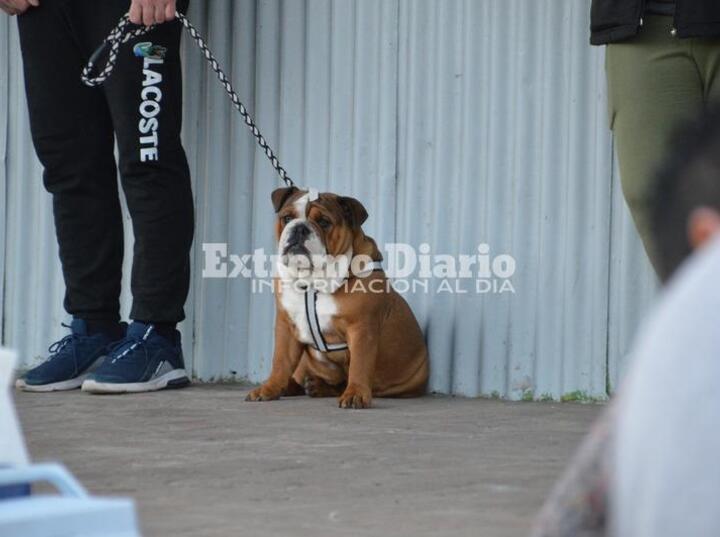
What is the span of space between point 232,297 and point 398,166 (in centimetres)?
91

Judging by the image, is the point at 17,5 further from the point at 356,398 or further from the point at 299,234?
the point at 356,398

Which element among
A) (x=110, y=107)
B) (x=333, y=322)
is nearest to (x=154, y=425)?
(x=333, y=322)

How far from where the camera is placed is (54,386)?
182 inches

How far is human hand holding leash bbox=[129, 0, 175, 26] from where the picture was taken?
169 inches

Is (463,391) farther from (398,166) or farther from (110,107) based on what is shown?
(110,107)

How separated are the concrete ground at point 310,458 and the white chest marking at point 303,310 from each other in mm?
250

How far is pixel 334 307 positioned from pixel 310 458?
1434mm

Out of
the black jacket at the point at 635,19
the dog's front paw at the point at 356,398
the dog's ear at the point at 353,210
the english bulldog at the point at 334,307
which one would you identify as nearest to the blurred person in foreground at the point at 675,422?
the black jacket at the point at 635,19

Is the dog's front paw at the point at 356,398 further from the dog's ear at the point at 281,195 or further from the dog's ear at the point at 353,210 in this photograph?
the dog's ear at the point at 281,195

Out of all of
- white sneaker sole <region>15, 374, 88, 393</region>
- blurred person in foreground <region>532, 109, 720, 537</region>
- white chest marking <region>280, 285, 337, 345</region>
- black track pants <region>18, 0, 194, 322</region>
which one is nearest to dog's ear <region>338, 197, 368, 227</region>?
white chest marking <region>280, 285, 337, 345</region>

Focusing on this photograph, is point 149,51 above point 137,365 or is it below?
above

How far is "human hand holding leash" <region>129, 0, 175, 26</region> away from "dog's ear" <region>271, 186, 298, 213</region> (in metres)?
0.73

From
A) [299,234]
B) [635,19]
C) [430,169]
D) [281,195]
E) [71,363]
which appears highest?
[635,19]

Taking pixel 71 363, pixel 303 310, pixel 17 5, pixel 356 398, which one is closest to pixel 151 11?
pixel 17 5
